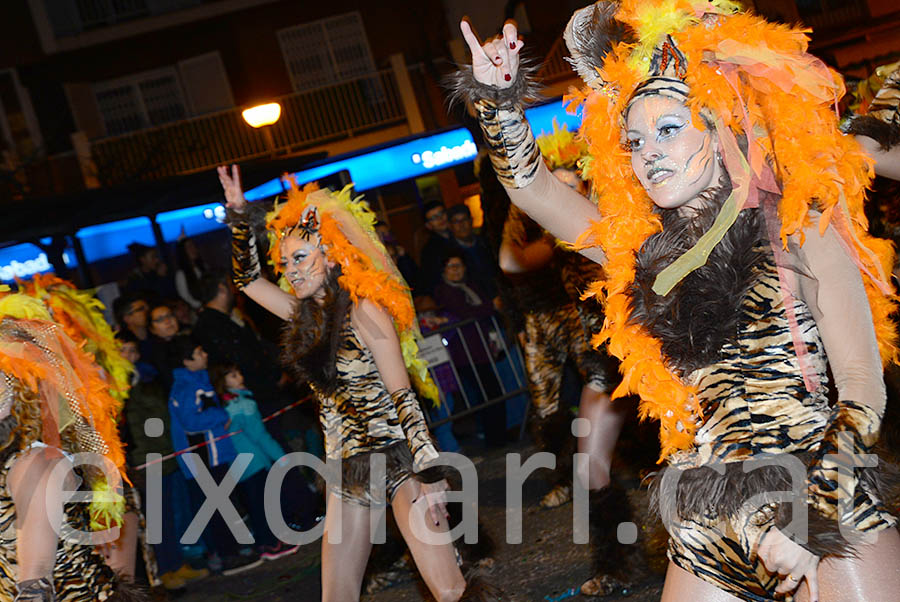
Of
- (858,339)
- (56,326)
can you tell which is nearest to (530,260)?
(56,326)

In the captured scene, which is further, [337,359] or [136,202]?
[136,202]

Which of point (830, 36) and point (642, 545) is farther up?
point (830, 36)

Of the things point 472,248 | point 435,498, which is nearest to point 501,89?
point 435,498

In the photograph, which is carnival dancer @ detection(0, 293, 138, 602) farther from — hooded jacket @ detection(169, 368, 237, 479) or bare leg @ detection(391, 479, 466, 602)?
hooded jacket @ detection(169, 368, 237, 479)

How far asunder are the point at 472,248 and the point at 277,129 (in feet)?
45.2

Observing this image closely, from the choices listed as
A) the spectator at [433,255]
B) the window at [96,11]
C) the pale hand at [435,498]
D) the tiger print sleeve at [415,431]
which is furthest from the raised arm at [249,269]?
the window at [96,11]

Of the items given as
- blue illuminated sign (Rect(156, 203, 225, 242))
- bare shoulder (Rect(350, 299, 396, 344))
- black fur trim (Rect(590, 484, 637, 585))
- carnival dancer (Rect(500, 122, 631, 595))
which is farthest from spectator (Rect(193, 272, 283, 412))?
blue illuminated sign (Rect(156, 203, 225, 242))

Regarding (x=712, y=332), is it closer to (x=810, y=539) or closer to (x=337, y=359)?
(x=810, y=539)

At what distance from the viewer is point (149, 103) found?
2319cm

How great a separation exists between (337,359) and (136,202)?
6529 mm

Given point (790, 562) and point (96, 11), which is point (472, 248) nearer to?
point (790, 562)

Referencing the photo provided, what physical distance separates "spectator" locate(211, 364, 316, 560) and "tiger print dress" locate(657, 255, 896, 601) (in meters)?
4.72

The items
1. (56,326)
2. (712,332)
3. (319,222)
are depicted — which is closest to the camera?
(712,332)

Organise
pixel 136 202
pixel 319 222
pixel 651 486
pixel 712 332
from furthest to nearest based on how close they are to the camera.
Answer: pixel 136 202 < pixel 319 222 < pixel 651 486 < pixel 712 332
